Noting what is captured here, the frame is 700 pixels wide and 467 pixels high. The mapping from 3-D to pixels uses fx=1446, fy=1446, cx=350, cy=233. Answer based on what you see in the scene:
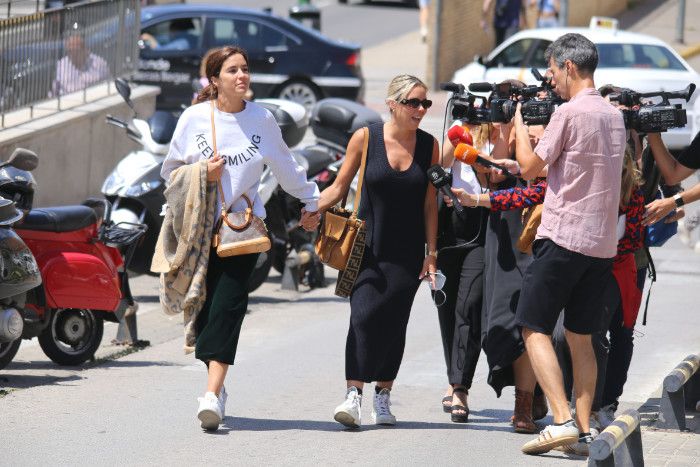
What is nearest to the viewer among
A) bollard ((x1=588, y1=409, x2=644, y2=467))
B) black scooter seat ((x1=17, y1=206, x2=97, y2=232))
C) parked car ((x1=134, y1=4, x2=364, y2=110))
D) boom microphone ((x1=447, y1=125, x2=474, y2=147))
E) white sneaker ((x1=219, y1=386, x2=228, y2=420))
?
bollard ((x1=588, y1=409, x2=644, y2=467))

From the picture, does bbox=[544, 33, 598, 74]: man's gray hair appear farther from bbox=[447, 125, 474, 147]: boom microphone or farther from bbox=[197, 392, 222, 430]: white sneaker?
bbox=[197, 392, 222, 430]: white sneaker

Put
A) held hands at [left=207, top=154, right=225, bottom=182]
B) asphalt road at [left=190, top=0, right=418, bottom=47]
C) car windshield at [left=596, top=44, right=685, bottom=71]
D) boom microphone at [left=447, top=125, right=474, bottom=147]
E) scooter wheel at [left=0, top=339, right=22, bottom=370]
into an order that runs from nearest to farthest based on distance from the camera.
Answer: boom microphone at [left=447, top=125, right=474, bottom=147] < held hands at [left=207, top=154, right=225, bottom=182] < scooter wheel at [left=0, top=339, right=22, bottom=370] < car windshield at [left=596, top=44, right=685, bottom=71] < asphalt road at [left=190, top=0, right=418, bottom=47]

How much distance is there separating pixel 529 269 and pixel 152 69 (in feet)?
48.2

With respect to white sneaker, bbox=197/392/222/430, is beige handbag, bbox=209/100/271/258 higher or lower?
higher

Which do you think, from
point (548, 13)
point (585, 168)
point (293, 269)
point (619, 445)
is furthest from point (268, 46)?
point (619, 445)

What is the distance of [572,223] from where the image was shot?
6.68 metres

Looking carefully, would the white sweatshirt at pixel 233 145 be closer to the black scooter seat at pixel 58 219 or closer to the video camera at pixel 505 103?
the video camera at pixel 505 103

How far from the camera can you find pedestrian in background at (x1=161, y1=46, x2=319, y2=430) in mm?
7293

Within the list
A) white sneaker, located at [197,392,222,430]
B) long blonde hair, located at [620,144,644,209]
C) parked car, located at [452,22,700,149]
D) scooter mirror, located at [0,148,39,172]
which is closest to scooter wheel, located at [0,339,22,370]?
scooter mirror, located at [0,148,39,172]

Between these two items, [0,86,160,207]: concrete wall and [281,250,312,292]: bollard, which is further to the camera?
[0,86,160,207]: concrete wall

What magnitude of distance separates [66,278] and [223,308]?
5.54 ft

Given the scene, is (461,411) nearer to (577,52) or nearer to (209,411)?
(209,411)

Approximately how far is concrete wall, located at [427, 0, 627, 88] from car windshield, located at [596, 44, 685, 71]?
651 cm

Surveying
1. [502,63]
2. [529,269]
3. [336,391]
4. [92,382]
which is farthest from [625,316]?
[502,63]
